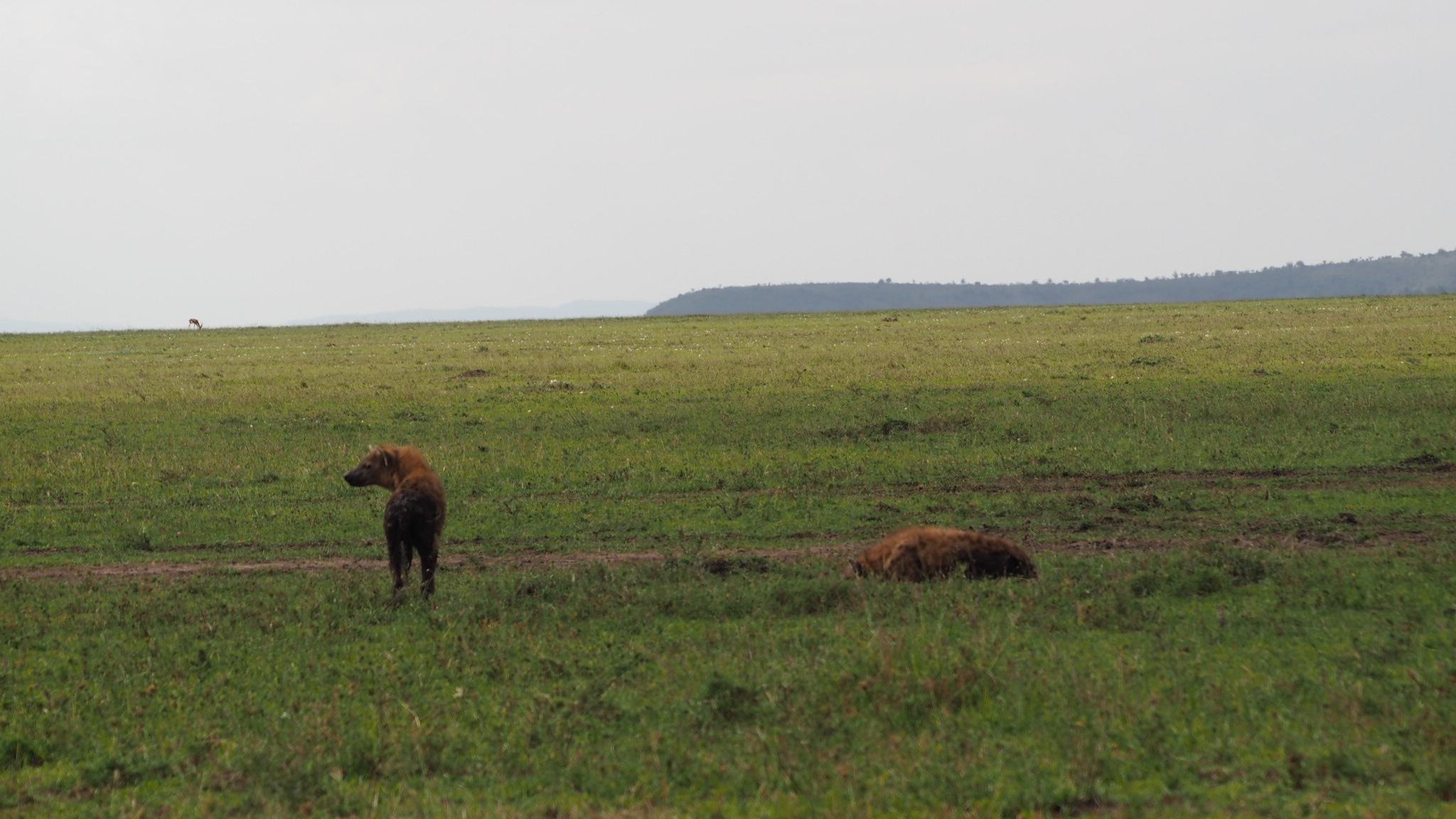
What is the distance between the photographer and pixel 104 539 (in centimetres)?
1417

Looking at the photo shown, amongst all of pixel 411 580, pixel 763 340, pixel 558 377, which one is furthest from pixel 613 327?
pixel 411 580

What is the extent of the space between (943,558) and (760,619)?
A: 1.98 m

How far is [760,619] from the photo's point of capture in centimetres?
938

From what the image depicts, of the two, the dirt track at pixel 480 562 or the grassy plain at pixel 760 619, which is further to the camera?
the dirt track at pixel 480 562

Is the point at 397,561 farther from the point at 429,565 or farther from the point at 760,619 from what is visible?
the point at 760,619

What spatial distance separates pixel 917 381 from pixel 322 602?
1840 cm

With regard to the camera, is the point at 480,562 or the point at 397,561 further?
the point at 480,562

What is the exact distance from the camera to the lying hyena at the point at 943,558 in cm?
1047

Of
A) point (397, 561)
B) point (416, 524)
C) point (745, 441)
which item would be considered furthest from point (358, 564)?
point (745, 441)

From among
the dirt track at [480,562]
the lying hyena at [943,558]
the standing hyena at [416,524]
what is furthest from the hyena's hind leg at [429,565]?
the lying hyena at [943,558]

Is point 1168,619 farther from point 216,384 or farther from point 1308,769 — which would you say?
point 216,384

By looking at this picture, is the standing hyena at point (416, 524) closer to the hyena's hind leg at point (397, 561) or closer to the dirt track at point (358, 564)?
the hyena's hind leg at point (397, 561)

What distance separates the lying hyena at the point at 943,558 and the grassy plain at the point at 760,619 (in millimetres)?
487

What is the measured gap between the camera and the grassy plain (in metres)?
6.28
